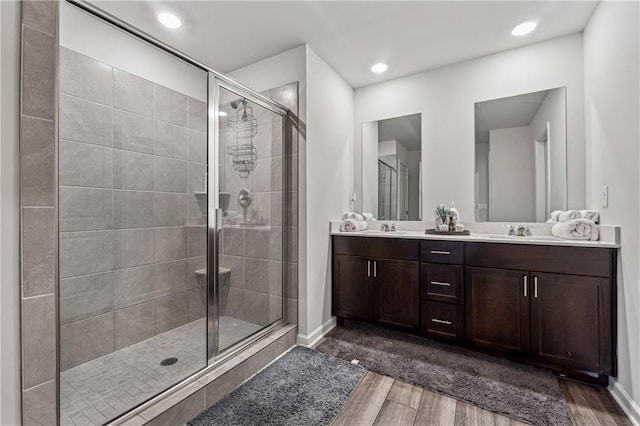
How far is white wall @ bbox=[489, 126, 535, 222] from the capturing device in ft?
8.12

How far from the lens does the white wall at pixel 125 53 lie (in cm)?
154

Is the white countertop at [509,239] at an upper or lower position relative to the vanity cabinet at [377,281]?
upper

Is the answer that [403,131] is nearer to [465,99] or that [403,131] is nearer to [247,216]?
[465,99]

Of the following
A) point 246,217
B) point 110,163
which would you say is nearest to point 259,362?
point 246,217

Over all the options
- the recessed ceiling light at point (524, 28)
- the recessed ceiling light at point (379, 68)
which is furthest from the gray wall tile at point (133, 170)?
the recessed ceiling light at point (524, 28)

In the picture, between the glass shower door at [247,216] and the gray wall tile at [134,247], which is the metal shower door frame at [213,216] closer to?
the glass shower door at [247,216]

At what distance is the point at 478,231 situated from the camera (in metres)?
2.62

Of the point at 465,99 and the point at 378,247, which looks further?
the point at 465,99

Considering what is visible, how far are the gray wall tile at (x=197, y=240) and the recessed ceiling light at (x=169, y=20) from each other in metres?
1.53

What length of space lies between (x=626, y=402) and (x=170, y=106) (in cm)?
353

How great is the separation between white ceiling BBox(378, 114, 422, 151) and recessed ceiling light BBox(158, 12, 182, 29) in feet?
6.67

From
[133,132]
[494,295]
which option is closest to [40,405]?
[133,132]

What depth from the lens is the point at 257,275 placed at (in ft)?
7.59

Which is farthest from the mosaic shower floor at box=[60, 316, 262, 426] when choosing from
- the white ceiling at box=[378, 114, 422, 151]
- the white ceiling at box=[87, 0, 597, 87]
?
the white ceiling at box=[378, 114, 422, 151]
